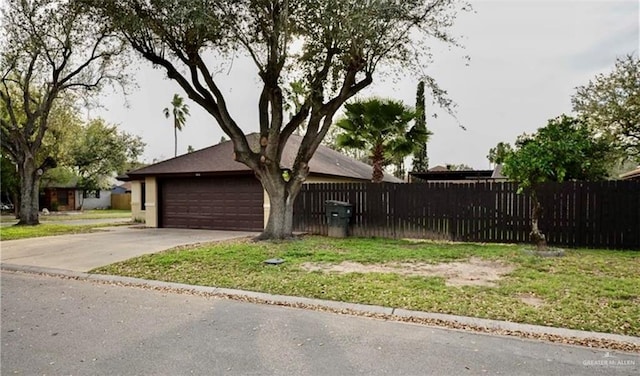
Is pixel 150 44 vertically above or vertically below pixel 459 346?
above

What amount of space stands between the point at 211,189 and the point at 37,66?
32.0ft

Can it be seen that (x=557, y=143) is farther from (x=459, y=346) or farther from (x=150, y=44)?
(x=150, y=44)

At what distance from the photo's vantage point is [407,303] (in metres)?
5.05

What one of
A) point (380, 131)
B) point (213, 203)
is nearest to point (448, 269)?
point (380, 131)

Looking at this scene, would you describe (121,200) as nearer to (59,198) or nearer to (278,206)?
(59,198)

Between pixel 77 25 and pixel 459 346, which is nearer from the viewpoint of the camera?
pixel 459 346

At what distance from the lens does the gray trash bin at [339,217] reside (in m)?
12.0

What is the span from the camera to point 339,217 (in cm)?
1205

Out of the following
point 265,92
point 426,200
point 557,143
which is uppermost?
point 265,92

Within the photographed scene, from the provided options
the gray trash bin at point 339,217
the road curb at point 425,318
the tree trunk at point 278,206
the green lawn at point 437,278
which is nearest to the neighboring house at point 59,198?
the tree trunk at point 278,206

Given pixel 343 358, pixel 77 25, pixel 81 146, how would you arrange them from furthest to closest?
1. pixel 81 146
2. pixel 77 25
3. pixel 343 358

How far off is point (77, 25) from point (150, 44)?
Result: 17.8 feet

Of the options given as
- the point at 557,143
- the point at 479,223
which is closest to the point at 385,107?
the point at 479,223

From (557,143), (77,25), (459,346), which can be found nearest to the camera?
(459,346)
